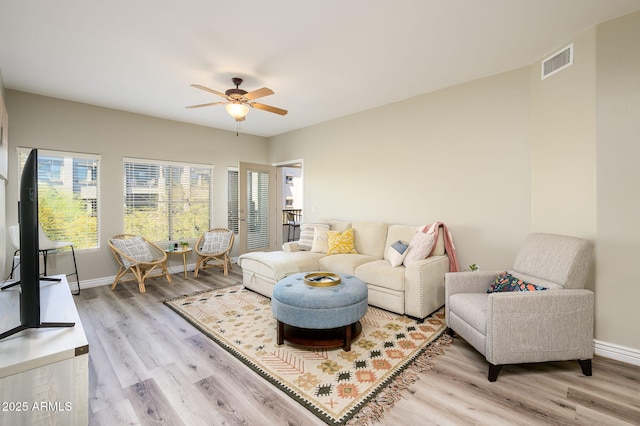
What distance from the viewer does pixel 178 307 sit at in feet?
12.0

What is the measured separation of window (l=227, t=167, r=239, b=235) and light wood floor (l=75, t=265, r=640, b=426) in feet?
11.9

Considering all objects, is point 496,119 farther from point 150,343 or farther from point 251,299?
point 150,343

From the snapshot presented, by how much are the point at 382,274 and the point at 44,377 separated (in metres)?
2.96

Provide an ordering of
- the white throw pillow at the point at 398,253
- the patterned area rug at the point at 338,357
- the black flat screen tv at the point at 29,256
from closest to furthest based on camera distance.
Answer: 1. the black flat screen tv at the point at 29,256
2. the patterned area rug at the point at 338,357
3. the white throw pillow at the point at 398,253

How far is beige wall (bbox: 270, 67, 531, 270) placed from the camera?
3.36 metres

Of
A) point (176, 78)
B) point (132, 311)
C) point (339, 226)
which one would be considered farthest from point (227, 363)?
point (176, 78)

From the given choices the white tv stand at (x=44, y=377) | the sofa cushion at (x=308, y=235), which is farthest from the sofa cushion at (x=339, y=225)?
the white tv stand at (x=44, y=377)

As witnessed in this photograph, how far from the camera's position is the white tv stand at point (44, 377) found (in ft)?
3.92

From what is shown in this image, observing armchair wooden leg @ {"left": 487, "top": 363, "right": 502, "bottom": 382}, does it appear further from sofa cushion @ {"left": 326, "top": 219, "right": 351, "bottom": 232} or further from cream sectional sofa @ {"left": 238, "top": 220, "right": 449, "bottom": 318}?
sofa cushion @ {"left": 326, "top": 219, "right": 351, "bottom": 232}

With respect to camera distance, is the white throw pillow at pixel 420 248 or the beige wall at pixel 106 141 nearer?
the white throw pillow at pixel 420 248

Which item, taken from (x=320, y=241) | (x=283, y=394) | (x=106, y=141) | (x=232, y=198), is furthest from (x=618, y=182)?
(x=106, y=141)

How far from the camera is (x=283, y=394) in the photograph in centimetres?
204

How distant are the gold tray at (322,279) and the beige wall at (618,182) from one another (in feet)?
7.77

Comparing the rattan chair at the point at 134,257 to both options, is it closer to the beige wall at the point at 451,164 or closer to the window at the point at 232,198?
the window at the point at 232,198
